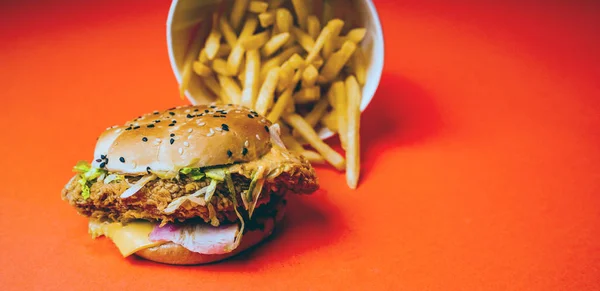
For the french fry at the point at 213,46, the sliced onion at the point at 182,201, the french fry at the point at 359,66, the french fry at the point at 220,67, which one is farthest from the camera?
the french fry at the point at 359,66

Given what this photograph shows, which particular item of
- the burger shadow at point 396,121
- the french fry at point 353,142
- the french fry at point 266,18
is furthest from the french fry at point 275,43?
the burger shadow at point 396,121

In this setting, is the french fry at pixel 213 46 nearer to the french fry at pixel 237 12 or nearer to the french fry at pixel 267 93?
the french fry at pixel 237 12

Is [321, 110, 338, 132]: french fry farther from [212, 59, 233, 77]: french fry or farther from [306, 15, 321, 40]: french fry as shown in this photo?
[212, 59, 233, 77]: french fry

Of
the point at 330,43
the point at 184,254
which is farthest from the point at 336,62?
the point at 184,254

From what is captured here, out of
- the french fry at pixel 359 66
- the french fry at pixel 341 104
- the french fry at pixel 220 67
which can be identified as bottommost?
the french fry at pixel 341 104

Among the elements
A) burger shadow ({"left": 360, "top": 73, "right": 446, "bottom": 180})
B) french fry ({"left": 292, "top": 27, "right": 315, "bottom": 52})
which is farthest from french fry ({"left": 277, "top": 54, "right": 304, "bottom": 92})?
burger shadow ({"left": 360, "top": 73, "right": 446, "bottom": 180})

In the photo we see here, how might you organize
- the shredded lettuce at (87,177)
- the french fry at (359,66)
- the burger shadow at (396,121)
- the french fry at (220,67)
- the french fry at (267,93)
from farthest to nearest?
the burger shadow at (396,121), the french fry at (359,66), the french fry at (220,67), the french fry at (267,93), the shredded lettuce at (87,177)

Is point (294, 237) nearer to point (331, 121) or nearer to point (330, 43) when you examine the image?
point (331, 121)

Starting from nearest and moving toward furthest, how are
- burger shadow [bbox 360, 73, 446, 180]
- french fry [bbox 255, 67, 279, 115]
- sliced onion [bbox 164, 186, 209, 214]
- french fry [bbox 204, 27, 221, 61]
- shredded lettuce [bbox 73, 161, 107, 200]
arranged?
sliced onion [bbox 164, 186, 209, 214], shredded lettuce [bbox 73, 161, 107, 200], french fry [bbox 255, 67, 279, 115], french fry [bbox 204, 27, 221, 61], burger shadow [bbox 360, 73, 446, 180]
